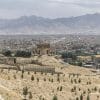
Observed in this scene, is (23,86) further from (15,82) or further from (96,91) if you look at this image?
(96,91)

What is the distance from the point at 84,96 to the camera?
31.7 m

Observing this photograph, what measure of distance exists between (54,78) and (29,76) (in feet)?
9.90

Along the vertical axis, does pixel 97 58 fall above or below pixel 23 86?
below

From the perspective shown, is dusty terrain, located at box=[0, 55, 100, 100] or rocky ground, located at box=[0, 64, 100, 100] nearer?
rocky ground, located at box=[0, 64, 100, 100]

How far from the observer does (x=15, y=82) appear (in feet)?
101

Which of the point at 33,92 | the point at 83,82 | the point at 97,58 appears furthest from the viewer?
the point at 97,58

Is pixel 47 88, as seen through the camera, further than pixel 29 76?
No

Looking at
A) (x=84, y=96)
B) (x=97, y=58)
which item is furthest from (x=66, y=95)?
(x=97, y=58)

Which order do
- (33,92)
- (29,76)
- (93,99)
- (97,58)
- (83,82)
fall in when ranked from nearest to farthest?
1. (33,92)
2. (93,99)
3. (29,76)
4. (83,82)
5. (97,58)

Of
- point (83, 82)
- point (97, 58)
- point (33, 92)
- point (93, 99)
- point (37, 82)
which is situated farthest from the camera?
point (97, 58)

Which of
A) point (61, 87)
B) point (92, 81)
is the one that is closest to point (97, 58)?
point (92, 81)

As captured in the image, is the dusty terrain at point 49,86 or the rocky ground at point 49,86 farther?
the dusty terrain at point 49,86

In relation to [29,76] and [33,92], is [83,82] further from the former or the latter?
[33,92]

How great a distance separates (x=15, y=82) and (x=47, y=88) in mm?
2469
